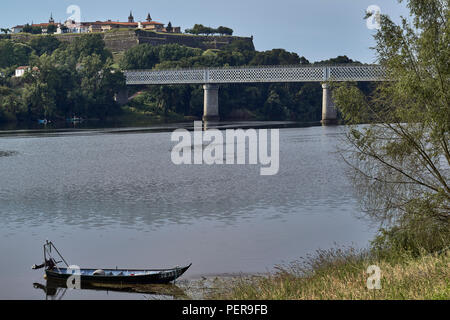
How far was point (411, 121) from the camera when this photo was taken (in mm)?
28719

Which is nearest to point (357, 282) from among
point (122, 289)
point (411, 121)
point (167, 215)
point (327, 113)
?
point (411, 121)

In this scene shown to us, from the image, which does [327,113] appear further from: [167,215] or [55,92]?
[167,215]

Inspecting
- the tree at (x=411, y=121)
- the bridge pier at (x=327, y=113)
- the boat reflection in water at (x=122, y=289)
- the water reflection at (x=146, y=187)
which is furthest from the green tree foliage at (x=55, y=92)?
the tree at (x=411, y=121)

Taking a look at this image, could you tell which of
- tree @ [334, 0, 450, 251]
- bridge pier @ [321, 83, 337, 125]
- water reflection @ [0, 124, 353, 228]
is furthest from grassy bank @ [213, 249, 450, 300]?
bridge pier @ [321, 83, 337, 125]

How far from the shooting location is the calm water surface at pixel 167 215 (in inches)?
1444

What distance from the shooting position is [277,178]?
68.8 m

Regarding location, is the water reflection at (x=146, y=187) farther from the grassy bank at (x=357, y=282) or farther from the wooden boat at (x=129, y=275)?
the grassy bank at (x=357, y=282)

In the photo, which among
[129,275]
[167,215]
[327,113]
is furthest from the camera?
[327,113]

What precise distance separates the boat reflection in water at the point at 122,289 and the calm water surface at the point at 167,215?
52 cm

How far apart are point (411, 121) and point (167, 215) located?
80.2ft

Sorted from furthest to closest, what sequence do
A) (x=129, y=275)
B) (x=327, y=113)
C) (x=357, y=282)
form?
(x=327, y=113) → (x=129, y=275) → (x=357, y=282)

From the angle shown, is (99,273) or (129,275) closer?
(129,275)

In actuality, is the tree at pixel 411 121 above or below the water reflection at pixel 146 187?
above

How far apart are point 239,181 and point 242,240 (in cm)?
2650
